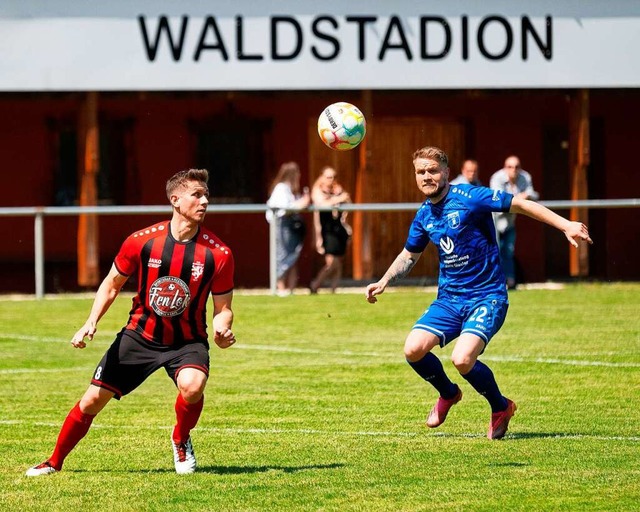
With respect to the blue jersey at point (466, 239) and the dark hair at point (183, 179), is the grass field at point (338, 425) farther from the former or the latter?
the dark hair at point (183, 179)

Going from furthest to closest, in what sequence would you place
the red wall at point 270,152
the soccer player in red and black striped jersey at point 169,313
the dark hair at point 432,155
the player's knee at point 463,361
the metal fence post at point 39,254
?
the red wall at point 270,152 < the metal fence post at point 39,254 < the dark hair at point 432,155 < the player's knee at point 463,361 < the soccer player in red and black striped jersey at point 169,313

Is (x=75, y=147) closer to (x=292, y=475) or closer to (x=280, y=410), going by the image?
(x=280, y=410)

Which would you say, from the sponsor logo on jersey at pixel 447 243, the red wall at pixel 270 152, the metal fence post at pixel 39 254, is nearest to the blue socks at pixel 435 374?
the sponsor logo on jersey at pixel 447 243

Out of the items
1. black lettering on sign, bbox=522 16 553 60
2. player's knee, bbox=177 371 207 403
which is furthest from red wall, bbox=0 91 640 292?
player's knee, bbox=177 371 207 403

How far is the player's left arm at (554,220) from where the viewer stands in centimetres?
847

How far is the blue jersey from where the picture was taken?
Result: 9414 millimetres

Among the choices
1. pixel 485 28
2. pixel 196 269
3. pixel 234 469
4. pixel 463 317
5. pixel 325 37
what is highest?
pixel 485 28

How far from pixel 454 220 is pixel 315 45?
12.2 meters

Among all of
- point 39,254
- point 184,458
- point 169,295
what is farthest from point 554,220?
point 39,254

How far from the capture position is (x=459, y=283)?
952 centimetres

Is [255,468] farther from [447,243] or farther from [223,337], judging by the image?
[447,243]

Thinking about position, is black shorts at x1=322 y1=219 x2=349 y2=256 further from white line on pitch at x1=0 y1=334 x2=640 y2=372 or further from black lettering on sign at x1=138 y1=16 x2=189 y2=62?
white line on pitch at x1=0 y1=334 x2=640 y2=372

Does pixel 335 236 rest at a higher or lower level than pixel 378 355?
higher

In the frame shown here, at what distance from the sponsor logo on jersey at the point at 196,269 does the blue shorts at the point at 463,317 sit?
1.86 meters
